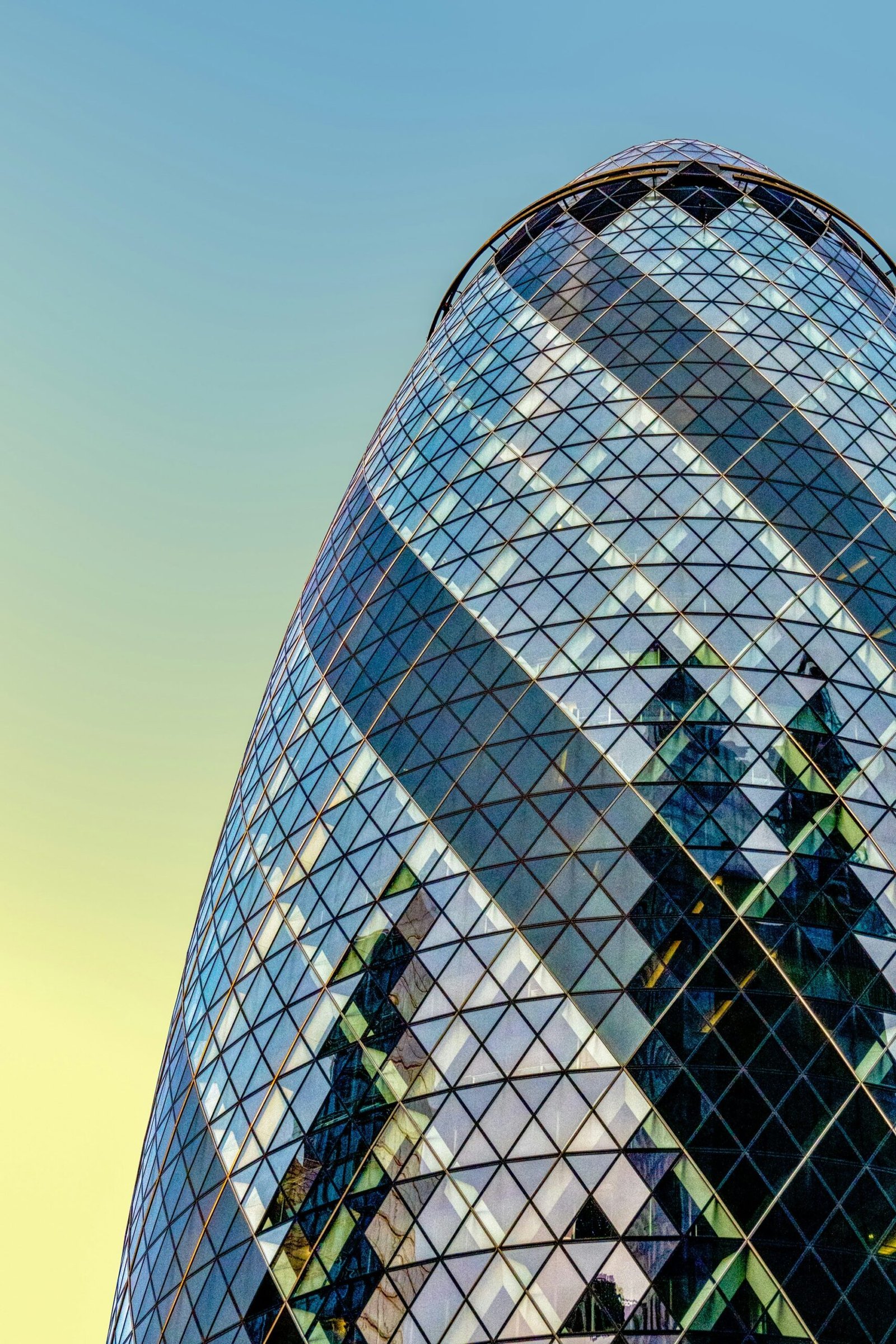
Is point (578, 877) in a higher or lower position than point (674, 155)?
lower

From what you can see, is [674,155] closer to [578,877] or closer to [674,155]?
[674,155]

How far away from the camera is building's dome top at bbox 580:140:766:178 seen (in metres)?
36.2

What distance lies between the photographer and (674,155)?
3628 cm

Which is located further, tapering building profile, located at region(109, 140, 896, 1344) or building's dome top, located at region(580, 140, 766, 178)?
building's dome top, located at region(580, 140, 766, 178)

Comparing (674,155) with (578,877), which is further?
(674,155)

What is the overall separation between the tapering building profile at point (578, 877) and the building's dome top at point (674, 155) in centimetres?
389

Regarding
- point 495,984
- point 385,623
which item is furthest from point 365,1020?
point 385,623

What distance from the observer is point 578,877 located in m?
22.7

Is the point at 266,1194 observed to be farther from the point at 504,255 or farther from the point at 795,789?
the point at 504,255

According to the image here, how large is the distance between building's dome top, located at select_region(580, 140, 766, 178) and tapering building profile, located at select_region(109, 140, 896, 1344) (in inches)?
153

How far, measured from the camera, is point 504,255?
35.7 m

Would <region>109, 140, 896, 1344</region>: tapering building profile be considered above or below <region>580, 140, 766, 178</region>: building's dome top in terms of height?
below

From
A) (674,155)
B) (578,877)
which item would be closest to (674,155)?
(674,155)

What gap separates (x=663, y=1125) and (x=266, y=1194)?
673 centimetres
